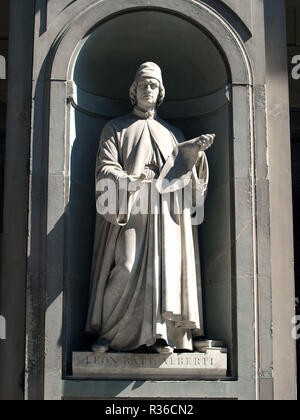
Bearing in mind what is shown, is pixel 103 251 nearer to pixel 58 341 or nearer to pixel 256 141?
pixel 58 341

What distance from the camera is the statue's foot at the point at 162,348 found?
13.0m

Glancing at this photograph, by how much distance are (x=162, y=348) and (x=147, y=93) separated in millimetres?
2844

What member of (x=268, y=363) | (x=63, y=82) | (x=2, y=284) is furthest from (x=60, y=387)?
(x=63, y=82)

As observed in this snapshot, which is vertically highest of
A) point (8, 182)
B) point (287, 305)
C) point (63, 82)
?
point (63, 82)

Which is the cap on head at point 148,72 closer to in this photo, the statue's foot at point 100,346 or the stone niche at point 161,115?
the stone niche at point 161,115

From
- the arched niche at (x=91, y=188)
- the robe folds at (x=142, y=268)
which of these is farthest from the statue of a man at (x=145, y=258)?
the arched niche at (x=91, y=188)

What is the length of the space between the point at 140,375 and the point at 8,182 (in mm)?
2481

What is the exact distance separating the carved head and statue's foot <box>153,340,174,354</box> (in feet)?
8.78

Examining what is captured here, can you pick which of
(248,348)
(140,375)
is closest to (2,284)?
(140,375)

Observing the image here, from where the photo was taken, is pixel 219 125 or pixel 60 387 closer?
pixel 60 387

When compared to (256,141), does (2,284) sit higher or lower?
lower

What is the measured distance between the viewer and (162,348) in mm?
13055

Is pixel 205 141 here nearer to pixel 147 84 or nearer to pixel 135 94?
pixel 147 84
